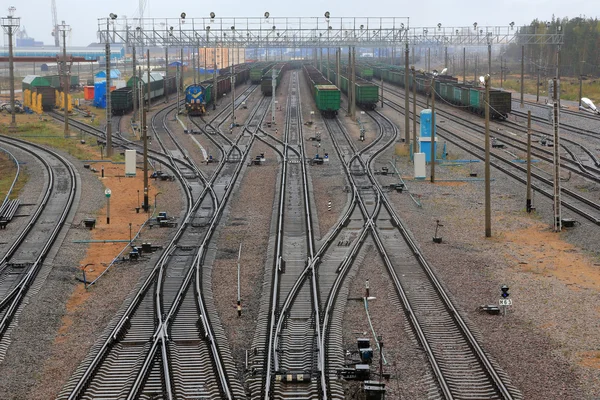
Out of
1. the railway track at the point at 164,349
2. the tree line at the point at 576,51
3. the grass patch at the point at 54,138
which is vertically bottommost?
the railway track at the point at 164,349

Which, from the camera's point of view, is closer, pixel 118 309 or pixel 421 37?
pixel 118 309

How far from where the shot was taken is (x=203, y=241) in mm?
23266

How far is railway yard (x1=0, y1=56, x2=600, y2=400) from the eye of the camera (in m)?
13.4

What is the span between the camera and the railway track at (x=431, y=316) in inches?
508

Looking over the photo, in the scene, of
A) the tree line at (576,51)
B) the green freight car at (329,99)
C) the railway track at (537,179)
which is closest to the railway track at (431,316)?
the railway track at (537,179)

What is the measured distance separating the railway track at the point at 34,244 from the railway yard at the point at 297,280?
0.28 ft

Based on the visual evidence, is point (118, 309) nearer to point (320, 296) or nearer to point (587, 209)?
point (320, 296)

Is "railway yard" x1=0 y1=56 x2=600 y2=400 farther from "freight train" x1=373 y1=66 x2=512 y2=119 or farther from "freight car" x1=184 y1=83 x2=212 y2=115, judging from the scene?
"freight car" x1=184 y1=83 x2=212 y2=115

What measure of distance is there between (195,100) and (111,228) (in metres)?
37.4

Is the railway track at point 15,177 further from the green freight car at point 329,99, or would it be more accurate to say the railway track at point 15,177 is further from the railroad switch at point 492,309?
the green freight car at point 329,99

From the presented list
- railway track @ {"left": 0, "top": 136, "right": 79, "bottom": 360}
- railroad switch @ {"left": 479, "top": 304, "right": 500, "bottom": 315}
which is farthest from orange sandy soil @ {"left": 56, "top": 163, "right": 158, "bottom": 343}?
railroad switch @ {"left": 479, "top": 304, "right": 500, "bottom": 315}

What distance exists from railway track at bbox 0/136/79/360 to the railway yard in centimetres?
8

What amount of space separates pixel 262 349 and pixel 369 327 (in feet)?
7.58

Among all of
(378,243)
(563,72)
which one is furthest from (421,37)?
(378,243)
